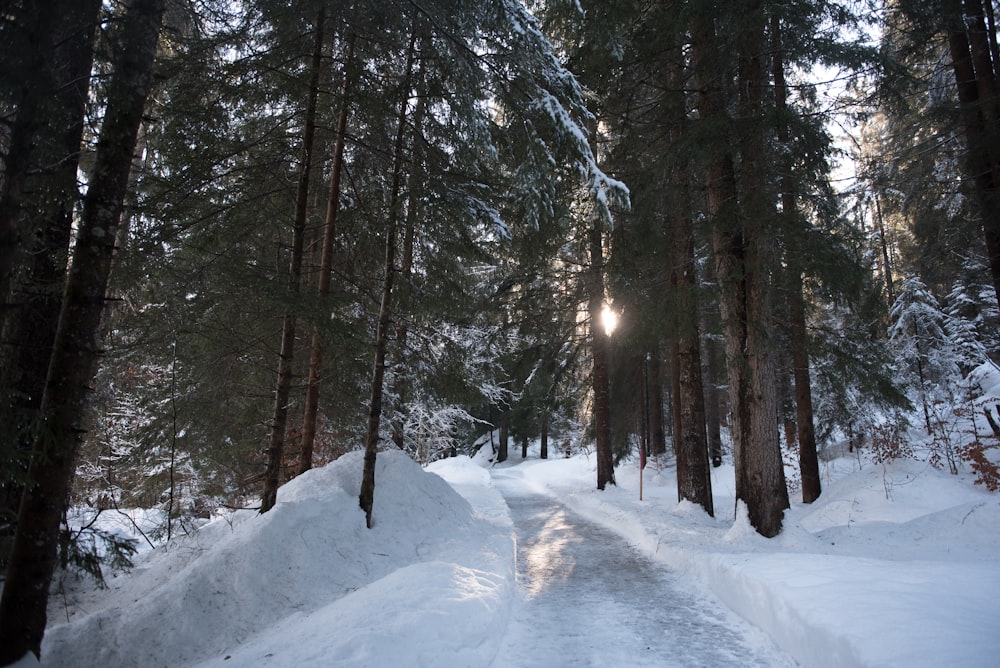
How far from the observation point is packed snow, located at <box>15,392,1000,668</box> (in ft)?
12.7

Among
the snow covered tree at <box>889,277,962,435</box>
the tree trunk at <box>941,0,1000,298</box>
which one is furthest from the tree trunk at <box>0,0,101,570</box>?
the snow covered tree at <box>889,277,962,435</box>

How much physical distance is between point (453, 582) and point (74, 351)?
13.7ft

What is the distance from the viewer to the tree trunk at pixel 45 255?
3.96 meters

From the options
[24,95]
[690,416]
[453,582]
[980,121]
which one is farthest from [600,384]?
[24,95]

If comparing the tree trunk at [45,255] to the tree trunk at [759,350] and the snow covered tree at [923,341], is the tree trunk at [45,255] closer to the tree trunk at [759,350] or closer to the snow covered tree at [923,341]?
the tree trunk at [759,350]

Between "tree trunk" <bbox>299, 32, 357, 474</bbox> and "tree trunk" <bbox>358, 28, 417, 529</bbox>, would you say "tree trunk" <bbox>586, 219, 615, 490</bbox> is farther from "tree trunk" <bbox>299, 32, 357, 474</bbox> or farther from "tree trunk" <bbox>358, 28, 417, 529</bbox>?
"tree trunk" <bbox>299, 32, 357, 474</bbox>

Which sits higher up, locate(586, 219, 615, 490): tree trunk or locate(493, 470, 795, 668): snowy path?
locate(586, 219, 615, 490): tree trunk

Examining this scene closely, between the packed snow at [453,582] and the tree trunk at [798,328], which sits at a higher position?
the tree trunk at [798,328]

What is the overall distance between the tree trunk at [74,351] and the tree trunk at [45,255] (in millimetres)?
220

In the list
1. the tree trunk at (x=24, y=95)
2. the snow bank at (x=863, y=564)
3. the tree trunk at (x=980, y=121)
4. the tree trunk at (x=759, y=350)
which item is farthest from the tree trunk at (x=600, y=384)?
the tree trunk at (x=24, y=95)

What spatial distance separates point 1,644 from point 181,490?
802 centimetres

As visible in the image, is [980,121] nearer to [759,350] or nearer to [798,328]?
[798,328]

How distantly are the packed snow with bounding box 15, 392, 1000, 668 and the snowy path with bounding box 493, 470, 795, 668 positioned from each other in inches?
3.7

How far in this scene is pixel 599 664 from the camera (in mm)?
4098
